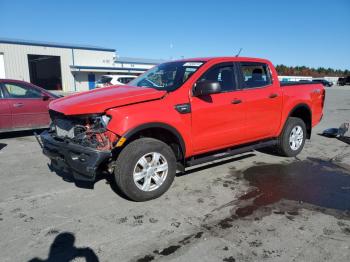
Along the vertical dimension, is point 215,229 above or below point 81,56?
below

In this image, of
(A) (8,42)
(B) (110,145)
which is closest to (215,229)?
(B) (110,145)

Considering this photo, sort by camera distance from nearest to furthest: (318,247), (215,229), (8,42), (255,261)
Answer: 1. (255,261)
2. (318,247)
3. (215,229)
4. (8,42)

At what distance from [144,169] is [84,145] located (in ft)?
2.71

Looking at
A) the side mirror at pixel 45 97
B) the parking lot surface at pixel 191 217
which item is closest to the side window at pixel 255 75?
the parking lot surface at pixel 191 217

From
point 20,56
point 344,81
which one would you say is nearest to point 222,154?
point 20,56

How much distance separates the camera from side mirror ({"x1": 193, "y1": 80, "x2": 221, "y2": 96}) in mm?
4363

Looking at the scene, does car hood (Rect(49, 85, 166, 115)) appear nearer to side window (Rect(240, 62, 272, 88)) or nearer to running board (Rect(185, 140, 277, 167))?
running board (Rect(185, 140, 277, 167))

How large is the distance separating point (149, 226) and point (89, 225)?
26.9 inches

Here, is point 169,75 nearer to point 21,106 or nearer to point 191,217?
point 191,217

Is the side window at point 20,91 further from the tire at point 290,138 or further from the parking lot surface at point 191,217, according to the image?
the tire at point 290,138

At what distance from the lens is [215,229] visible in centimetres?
343

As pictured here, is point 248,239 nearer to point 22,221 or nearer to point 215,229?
point 215,229

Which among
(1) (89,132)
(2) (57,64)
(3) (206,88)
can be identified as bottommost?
(1) (89,132)

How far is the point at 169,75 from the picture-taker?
16.2ft
